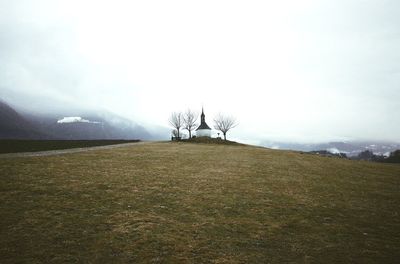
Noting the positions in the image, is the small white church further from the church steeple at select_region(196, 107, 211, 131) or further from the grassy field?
the grassy field

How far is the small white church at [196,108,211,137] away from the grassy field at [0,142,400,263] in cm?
11245

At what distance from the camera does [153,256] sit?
977 cm

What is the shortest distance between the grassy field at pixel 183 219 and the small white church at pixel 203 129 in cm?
11245

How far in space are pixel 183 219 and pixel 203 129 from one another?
12240cm

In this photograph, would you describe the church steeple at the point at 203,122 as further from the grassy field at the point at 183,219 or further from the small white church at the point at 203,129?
the grassy field at the point at 183,219

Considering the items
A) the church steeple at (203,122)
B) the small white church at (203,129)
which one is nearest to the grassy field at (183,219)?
the small white church at (203,129)

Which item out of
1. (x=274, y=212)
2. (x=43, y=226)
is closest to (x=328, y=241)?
(x=274, y=212)

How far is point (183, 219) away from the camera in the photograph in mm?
13367

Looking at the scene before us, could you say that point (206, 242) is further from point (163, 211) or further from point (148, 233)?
point (163, 211)

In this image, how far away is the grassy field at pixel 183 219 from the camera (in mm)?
10141

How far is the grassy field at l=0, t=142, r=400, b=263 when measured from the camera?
1014cm

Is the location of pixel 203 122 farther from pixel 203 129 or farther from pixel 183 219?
pixel 183 219

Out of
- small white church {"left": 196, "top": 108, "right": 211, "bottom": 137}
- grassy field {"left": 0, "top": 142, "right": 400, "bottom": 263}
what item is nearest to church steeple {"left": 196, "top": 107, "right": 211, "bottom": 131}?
small white church {"left": 196, "top": 108, "right": 211, "bottom": 137}

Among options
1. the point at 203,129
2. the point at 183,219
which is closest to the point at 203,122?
the point at 203,129
